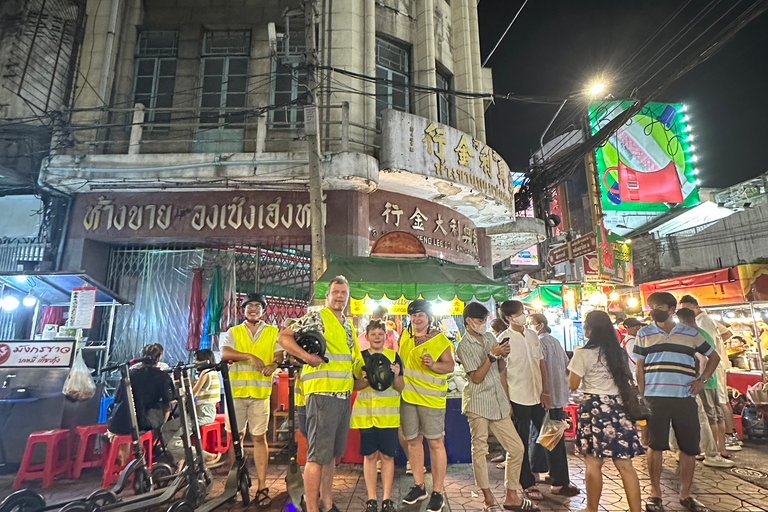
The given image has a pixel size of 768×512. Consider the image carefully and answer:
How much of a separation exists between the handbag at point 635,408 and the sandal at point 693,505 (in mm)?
1536

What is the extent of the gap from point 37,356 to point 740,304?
13.1 metres

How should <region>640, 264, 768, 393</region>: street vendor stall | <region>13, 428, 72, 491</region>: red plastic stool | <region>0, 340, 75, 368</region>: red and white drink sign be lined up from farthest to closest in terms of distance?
<region>640, 264, 768, 393</region>: street vendor stall → <region>0, 340, 75, 368</region>: red and white drink sign → <region>13, 428, 72, 491</region>: red plastic stool

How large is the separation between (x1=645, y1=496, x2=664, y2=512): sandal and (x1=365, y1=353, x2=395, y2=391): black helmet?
282cm

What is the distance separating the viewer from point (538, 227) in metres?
14.8

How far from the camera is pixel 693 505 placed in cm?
417

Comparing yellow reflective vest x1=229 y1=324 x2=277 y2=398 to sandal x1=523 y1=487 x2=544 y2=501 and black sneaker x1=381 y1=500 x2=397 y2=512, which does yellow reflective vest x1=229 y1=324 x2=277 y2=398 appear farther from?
sandal x1=523 y1=487 x2=544 y2=501

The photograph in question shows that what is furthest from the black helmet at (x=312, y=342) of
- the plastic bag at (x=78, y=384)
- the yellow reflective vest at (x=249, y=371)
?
the plastic bag at (x=78, y=384)

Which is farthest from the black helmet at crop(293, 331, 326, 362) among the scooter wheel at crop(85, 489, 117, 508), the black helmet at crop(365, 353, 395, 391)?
the scooter wheel at crop(85, 489, 117, 508)

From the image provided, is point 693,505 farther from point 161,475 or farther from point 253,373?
point 161,475

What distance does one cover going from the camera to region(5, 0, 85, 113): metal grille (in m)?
9.87

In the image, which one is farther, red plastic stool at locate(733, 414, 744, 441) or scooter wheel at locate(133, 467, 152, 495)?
red plastic stool at locate(733, 414, 744, 441)

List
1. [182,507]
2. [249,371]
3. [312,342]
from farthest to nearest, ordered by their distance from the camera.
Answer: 1. [249,371]
2. [182,507]
3. [312,342]

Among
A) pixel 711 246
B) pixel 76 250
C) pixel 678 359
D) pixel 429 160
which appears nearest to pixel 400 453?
pixel 678 359

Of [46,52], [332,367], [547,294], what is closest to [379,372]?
[332,367]
